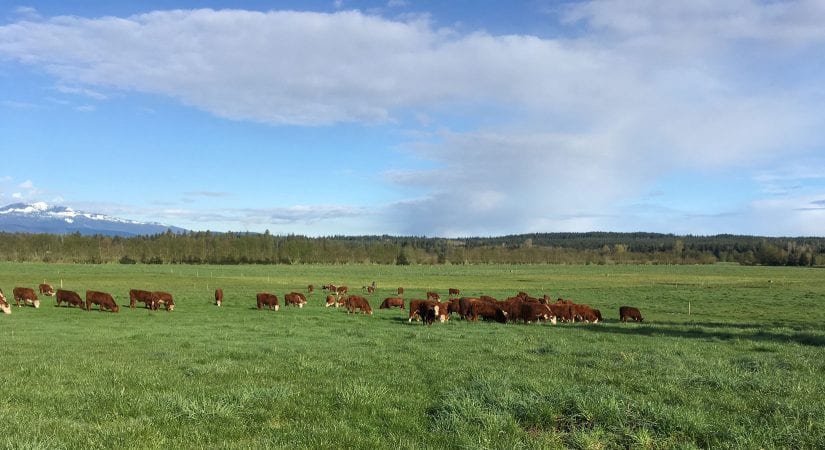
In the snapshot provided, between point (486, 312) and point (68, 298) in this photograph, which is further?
point (68, 298)

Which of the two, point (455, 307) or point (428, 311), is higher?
point (428, 311)

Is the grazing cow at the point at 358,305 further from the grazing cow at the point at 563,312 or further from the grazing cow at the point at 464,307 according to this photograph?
the grazing cow at the point at 563,312

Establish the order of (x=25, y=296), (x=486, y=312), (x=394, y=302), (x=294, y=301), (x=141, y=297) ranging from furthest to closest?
(x=394, y=302)
(x=294, y=301)
(x=141, y=297)
(x=25, y=296)
(x=486, y=312)

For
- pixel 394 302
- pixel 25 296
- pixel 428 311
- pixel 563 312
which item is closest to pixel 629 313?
pixel 563 312

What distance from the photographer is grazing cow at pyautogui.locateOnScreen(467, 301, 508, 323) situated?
30.7 meters

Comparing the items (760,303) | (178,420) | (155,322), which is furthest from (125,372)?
(760,303)

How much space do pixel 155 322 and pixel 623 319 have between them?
90.2ft

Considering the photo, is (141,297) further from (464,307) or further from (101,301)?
(464,307)

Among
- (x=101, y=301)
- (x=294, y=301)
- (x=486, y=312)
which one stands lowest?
(x=294, y=301)

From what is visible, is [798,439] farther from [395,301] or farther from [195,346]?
[395,301]

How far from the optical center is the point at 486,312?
3141 centimetres

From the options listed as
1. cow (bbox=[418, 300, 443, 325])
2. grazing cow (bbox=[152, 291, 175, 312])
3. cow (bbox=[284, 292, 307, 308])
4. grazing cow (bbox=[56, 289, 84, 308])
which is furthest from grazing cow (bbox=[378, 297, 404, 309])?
grazing cow (bbox=[56, 289, 84, 308])

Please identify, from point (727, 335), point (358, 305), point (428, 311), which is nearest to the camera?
point (727, 335)

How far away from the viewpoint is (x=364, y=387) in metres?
8.64
